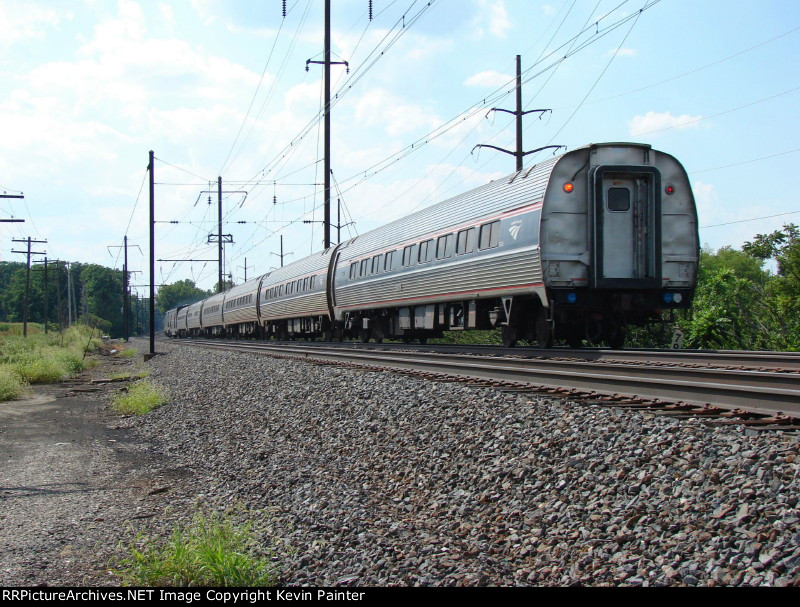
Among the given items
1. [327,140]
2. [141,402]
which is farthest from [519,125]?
[141,402]

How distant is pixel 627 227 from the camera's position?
12.5 meters

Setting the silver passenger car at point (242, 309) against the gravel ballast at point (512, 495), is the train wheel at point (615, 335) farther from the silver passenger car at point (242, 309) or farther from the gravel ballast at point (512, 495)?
the silver passenger car at point (242, 309)

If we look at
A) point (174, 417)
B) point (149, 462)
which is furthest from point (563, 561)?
point (174, 417)

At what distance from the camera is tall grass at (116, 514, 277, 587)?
4742 mm

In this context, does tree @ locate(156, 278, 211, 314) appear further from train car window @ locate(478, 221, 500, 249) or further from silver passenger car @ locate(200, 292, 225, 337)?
train car window @ locate(478, 221, 500, 249)

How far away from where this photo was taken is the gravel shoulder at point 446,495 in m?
3.93

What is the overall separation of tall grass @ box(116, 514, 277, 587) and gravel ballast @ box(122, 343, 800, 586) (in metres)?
0.19

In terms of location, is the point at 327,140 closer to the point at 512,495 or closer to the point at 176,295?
the point at 512,495

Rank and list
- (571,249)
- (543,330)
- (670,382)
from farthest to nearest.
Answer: (543,330) < (571,249) < (670,382)

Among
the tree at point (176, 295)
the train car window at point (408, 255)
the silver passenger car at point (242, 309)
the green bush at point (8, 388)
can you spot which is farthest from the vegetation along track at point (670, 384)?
the tree at point (176, 295)

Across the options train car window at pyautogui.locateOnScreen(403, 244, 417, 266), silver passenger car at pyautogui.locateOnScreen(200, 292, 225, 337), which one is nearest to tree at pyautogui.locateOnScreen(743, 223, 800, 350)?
train car window at pyautogui.locateOnScreen(403, 244, 417, 266)

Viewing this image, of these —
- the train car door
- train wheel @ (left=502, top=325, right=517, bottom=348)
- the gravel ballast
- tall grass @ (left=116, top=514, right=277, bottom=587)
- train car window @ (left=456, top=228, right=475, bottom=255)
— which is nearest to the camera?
the gravel ballast

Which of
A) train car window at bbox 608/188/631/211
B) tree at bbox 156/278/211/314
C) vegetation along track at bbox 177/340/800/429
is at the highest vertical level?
tree at bbox 156/278/211/314

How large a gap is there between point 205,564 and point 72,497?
336 centimetres
